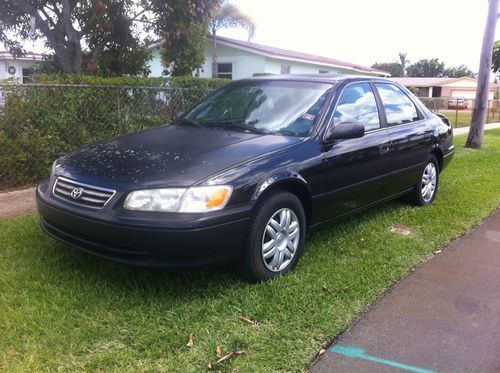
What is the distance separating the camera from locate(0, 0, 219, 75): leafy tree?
9703 mm

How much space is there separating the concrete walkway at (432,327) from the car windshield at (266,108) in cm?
157

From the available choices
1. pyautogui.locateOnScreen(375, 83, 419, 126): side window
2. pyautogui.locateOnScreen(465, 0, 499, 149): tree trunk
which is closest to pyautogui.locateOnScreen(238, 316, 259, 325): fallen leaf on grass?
pyautogui.locateOnScreen(375, 83, 419, 126): side window

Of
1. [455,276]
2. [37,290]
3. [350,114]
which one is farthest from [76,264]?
[455,276]

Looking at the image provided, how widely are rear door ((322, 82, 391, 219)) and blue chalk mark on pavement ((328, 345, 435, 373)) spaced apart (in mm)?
1494

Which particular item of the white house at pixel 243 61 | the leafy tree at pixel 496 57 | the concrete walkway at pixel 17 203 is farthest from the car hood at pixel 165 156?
the leafy tree at pixel 496 57

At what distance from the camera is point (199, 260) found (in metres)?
3.35

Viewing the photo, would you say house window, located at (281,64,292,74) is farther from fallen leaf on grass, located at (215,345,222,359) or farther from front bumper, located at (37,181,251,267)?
fallen leaf on grass, located at (215,345,222,359)

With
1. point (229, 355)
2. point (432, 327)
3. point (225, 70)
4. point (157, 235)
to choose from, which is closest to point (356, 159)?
point (432, 327)

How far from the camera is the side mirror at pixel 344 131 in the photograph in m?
4.24

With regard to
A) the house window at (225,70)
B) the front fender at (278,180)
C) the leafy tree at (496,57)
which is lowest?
the front fender at (278,180)

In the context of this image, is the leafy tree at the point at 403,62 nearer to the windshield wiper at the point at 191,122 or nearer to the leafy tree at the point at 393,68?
the leafy tree at the point at 393,68

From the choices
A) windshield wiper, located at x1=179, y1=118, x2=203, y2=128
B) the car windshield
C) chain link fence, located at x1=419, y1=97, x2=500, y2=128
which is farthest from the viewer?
chain link fence, located at x1=419, y1=97, x2=500, y2=128

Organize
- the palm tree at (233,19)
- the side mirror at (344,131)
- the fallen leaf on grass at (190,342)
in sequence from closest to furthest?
the fallen leaf on grass at (190,342)
the side mirror at (344,131)
the palm tree at (233,19)

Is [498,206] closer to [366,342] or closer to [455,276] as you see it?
[455,276]
